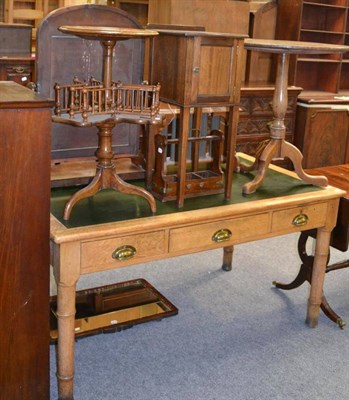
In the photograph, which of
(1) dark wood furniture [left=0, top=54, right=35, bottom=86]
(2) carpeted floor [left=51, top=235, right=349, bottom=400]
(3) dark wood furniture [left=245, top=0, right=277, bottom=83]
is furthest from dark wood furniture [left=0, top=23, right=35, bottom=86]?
(2) carpeted floor [left=51, top=235, right=349, bottom=400]

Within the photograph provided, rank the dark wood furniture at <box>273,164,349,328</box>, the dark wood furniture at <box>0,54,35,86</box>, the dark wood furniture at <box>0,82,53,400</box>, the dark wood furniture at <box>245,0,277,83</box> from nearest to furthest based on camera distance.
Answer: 1. the dark wood furniture at <box>0,82,53,400</box>
2. the dark wood furniture at <box>273,164,349,328</box>
3. the dark wood furniture at <box>0,54,35,86</box>
4. the dark wood furniture at <box>245,0,277,83</box>

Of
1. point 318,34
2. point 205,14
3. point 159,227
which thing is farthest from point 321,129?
point 159,227

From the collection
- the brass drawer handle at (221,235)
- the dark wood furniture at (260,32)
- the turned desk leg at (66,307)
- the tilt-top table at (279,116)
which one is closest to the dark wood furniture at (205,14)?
the dark wood furniture at (260,32)

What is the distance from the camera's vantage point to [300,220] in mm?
2750

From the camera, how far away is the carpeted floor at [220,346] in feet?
8.37

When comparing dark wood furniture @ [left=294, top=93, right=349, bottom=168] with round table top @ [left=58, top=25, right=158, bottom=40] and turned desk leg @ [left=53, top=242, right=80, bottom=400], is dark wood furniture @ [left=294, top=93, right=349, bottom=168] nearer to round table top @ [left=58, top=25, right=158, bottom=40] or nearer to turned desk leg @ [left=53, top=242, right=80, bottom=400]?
round table top @ [left=58, top=25, right=158, bottom=40]

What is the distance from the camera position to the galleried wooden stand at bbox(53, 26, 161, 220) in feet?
7.13

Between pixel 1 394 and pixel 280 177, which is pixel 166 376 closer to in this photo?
pixel 1 394

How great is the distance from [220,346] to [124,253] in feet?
2.89

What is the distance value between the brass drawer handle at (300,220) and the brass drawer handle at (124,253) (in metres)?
0.81

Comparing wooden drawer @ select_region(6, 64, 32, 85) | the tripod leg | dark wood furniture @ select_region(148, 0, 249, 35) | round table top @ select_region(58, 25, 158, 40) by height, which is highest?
dark wood furniture @ select_region(148, 0, 249, 35)

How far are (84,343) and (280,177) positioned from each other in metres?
1.23

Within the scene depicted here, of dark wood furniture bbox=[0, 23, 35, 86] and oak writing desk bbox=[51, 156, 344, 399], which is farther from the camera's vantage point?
Answer: dark wood furniture bbox=[0, 23, 35, 86]

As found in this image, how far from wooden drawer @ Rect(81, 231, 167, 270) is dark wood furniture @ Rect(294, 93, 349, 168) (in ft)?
12.4
